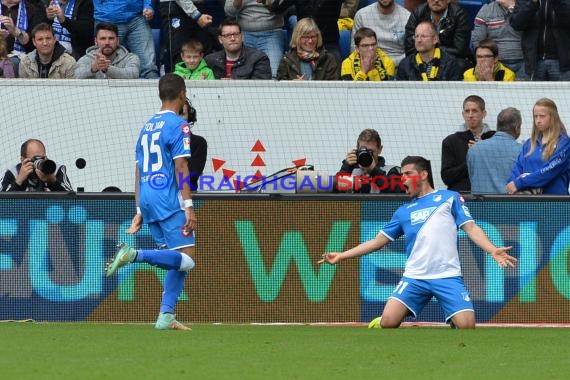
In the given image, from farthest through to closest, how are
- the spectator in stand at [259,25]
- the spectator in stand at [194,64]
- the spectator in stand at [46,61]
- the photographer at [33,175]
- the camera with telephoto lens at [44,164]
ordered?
the spectator in stand at [259,25]
the spectator in stand at [46,61]
the spectator in stand at [194,64]
the photographer at [33,175]
the camera with telephoto lens at [44,164]

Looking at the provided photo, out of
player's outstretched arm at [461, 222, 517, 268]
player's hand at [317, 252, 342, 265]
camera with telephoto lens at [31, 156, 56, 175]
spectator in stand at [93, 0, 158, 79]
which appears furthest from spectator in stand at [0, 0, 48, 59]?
player's outstretched arm at [461, 222, 517, 268]

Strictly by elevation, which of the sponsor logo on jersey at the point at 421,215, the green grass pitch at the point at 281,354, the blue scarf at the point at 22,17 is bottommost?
the green grass pitch at the point at 281,354

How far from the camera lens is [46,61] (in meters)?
15.5

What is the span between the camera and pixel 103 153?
14.7 metres

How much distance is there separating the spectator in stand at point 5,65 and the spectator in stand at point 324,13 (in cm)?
320

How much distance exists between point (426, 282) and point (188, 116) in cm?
367

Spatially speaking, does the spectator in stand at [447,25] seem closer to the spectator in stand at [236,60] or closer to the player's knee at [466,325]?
the spectator in stand at [236,60]

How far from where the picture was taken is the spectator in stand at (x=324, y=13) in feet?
52.7

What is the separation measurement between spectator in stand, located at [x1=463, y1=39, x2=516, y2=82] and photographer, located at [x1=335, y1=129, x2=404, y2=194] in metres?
1.83

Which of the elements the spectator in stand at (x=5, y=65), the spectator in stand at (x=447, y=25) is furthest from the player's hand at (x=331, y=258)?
the spectator in stand at (x=5, y=65)

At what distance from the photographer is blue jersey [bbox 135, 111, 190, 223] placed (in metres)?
10.8

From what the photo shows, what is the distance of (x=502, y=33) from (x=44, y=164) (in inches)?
234

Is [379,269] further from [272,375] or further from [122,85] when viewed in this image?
[272,375]

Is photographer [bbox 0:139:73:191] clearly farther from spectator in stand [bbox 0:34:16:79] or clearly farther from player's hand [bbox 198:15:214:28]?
player's hand [bbox 198:15:214:28]
